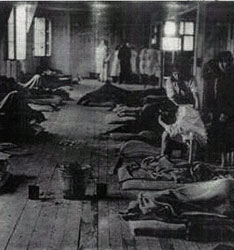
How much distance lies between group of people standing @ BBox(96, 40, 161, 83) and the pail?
64 centimetres

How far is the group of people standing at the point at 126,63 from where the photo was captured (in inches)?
142

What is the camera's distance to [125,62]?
396cm

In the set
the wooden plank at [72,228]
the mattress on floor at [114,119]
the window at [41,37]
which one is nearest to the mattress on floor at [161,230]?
the wooden plank at [72,228]

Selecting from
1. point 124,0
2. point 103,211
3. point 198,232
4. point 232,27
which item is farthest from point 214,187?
point 232,27

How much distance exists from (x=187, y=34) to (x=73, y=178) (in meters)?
1.29

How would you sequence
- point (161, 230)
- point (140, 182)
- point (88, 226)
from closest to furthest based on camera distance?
point (161, 230) < point (88, 226) < point (140, 182)

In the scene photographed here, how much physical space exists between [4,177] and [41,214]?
24.2 inches

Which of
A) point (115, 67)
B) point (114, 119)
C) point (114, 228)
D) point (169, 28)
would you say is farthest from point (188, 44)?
point (114, 228)

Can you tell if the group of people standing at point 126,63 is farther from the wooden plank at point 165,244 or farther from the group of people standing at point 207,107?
the wooden plank at point 165,244

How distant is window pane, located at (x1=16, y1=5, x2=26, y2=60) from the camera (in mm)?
3391

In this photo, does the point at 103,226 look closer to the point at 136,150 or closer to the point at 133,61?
the point at 136,150

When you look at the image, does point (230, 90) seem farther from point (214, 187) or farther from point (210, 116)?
point (214, 187)

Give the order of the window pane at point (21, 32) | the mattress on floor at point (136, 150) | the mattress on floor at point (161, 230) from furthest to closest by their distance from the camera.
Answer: the mattress on floor at point (136, 150) → the window pane at point (21, 32) → the mattress on floor at point (161, 230)

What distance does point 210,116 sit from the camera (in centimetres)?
402
